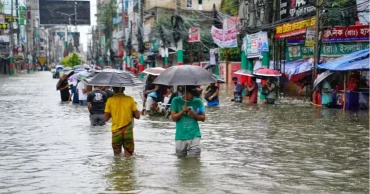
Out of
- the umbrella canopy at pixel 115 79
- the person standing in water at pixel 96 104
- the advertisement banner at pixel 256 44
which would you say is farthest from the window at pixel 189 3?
the umbrella canopy at pixel 115 79

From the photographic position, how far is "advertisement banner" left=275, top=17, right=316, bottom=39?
22516 mm

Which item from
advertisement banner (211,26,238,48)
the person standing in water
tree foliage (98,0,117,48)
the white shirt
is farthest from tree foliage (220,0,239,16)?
tree foliage (98,0,117,48)

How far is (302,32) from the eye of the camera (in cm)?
2286

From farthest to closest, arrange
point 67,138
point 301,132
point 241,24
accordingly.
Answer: point 241,24
point 301,132
point 67,138

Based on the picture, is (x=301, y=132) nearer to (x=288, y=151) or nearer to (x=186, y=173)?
(x=288, y=151)

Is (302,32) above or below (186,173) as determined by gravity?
above

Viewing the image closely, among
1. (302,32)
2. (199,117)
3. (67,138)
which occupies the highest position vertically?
(302,32)

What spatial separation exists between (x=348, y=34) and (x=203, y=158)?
18.4 meters

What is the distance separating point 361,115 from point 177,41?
88.6 feet

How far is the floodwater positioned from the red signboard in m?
9.45

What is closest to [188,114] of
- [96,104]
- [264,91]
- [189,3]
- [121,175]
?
[121,175]

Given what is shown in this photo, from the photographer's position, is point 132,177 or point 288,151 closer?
point 132,177

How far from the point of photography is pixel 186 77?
9.17 meters

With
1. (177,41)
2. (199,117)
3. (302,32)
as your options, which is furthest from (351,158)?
(177,41)
